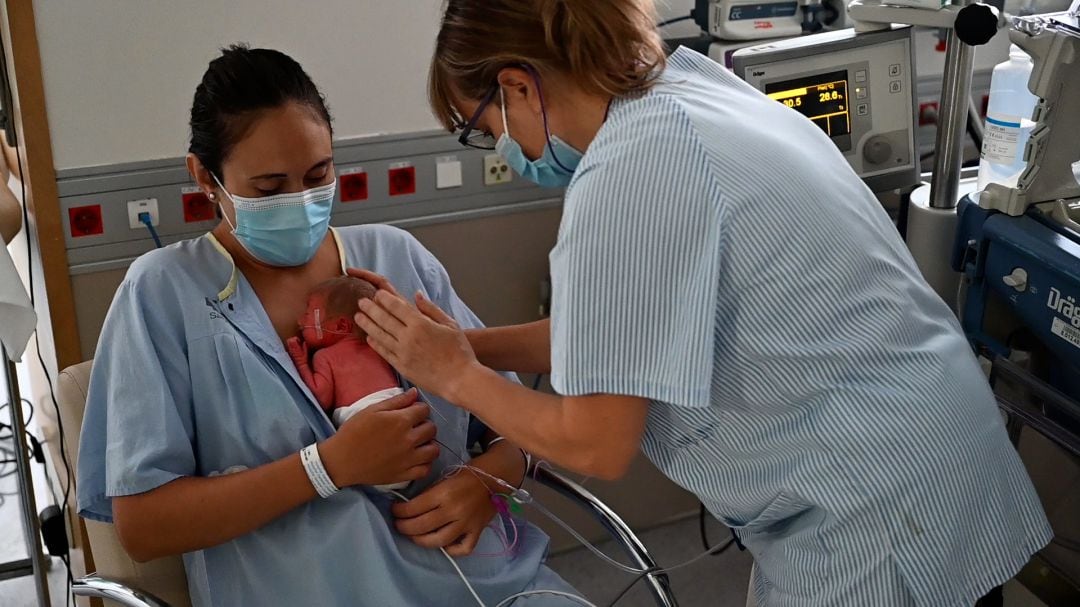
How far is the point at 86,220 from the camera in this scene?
2.11m

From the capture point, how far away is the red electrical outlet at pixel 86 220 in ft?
6.86

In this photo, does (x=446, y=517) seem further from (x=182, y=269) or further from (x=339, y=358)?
(x=182, y=269)

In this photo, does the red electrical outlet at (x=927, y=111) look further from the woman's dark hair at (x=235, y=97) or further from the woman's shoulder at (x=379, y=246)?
the woman's dark hair at (x=235, y=97)

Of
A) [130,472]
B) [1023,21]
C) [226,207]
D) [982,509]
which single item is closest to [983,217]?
[1023,21]

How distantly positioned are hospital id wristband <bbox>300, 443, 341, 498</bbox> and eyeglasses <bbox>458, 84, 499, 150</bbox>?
1.59 feet

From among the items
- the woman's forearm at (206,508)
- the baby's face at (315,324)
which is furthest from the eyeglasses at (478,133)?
the woman's forearm at (206,508)

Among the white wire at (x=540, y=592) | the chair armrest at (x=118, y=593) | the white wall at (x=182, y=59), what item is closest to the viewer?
the chair armrest at (x=118, y=593)

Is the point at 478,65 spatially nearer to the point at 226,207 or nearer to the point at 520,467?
the point at 226,207

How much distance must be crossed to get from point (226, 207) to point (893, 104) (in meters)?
1.30

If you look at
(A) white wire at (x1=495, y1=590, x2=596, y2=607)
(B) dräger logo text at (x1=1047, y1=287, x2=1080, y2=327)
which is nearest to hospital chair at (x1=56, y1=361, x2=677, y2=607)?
(A) white wire at (x1=495, y1=590, x2=596, y2=607)

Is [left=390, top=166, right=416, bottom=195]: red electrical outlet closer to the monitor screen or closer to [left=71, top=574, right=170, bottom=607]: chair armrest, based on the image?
the monitor screen

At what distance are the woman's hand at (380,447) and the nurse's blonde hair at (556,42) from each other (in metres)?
0.51

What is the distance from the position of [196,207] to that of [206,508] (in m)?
0.83

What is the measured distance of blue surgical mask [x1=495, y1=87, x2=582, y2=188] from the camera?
1.35 metres
